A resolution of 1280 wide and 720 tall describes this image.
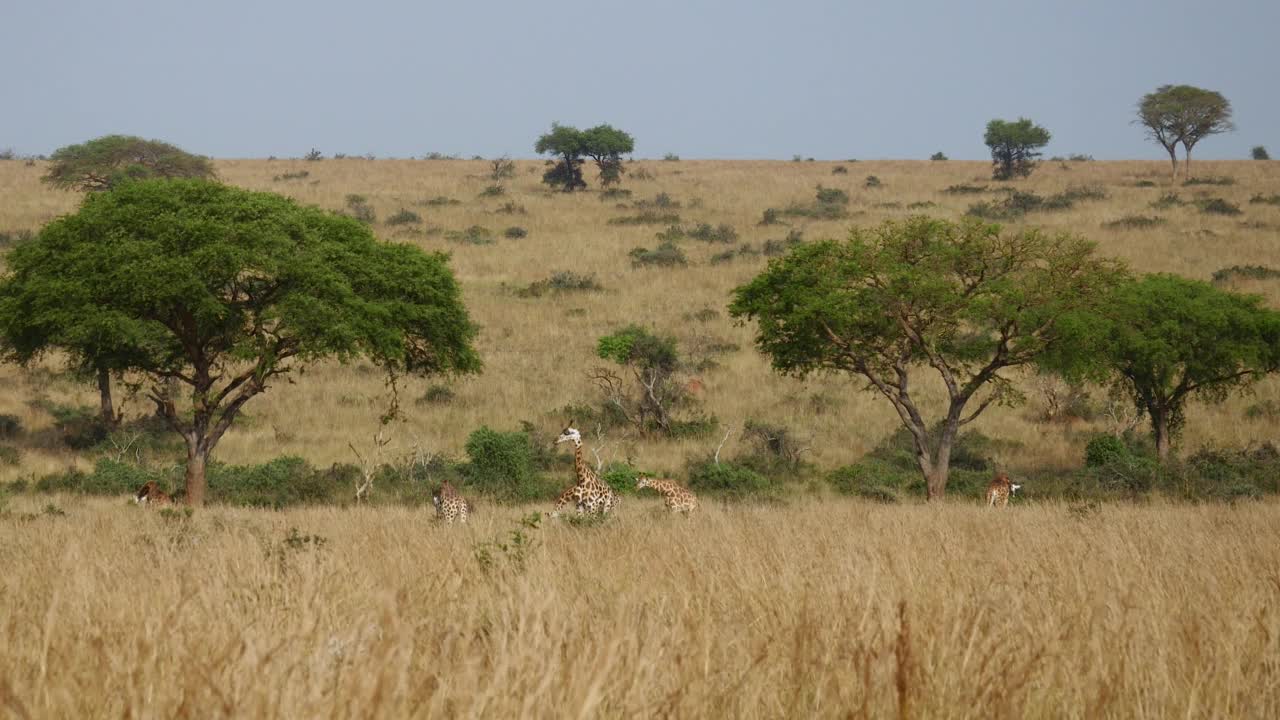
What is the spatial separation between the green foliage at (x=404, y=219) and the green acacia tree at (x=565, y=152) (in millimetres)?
15151

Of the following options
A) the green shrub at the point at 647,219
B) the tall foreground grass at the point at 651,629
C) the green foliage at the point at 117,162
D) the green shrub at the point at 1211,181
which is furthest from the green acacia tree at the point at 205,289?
the green shrub at the point at 1211,181

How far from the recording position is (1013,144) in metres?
79.7

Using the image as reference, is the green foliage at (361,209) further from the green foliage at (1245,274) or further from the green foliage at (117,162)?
the green foliage at (1245,274)

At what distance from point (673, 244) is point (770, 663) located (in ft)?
171

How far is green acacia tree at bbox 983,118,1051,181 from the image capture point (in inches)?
3113

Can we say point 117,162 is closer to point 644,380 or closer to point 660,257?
point 660,257

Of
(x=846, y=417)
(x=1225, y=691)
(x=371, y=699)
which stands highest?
(x=371, y=699)

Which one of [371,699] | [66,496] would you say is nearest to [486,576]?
[371,699]

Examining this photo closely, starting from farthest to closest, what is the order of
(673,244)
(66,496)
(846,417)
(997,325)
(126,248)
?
(673,244)
(846,417)
(997,325)
(66,496)
(126,248)

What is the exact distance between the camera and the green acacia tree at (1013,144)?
79.1 m

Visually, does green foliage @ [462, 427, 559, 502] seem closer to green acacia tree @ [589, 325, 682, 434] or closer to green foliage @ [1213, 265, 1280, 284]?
green acacia tree @ [589, 325, 682, 434]

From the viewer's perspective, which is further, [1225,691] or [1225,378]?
[1225,378]

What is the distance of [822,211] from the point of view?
217 feet

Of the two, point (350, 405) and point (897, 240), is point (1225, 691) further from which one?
point (350, 405)
